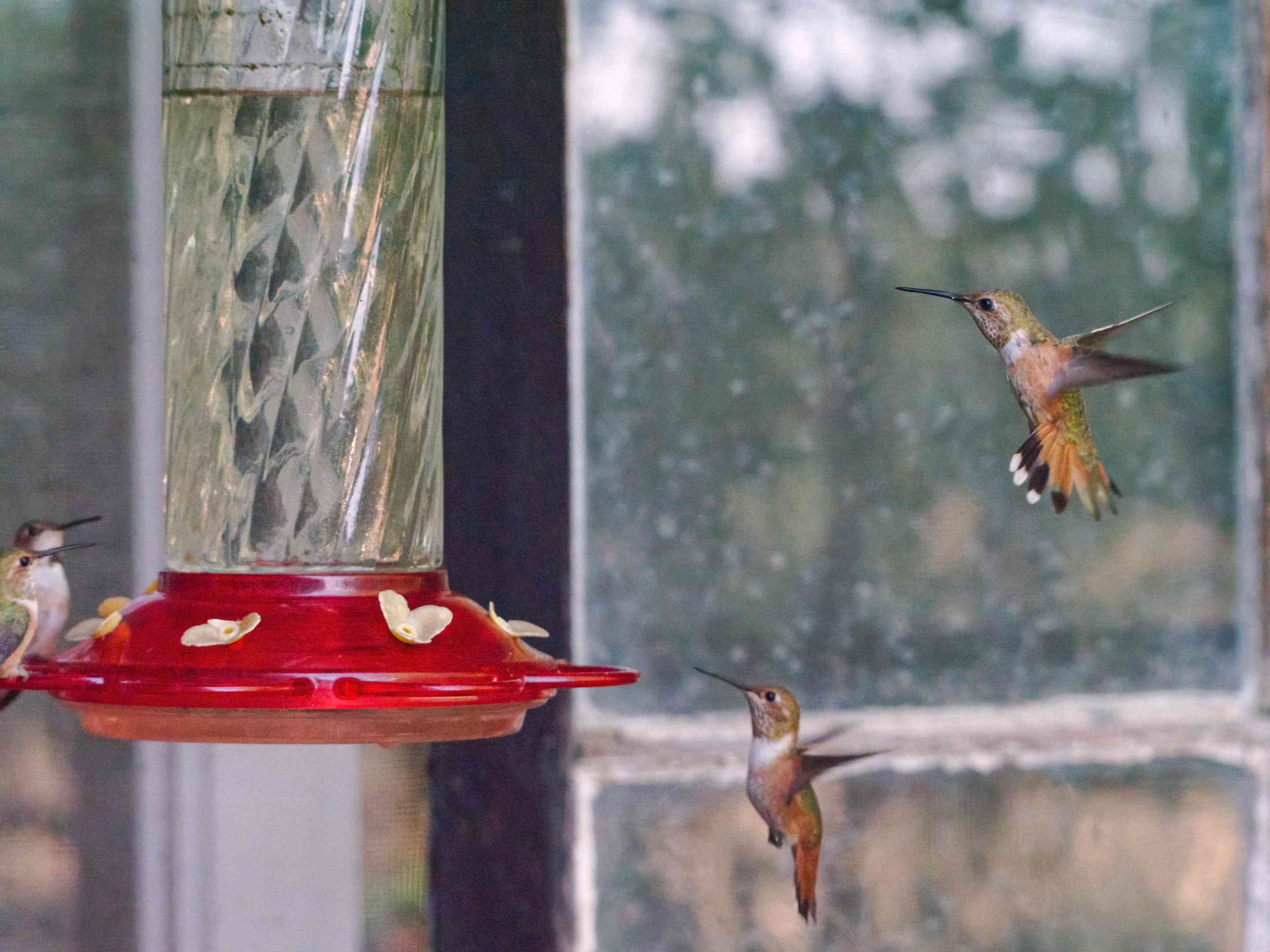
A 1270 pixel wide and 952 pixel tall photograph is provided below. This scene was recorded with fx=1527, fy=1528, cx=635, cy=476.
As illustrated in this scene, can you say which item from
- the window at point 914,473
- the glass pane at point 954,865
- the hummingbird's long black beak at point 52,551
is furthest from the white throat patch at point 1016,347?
the glass pane at point 954,865

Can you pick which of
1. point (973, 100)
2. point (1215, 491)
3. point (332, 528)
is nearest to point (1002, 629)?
point (1215, 491)

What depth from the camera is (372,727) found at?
2.94ft

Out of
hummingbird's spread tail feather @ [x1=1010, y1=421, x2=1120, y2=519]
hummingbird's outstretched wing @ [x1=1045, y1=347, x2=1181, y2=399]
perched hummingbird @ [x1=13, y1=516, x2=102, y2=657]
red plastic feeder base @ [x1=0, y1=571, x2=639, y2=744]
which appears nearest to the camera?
red plastic feeder base @ [x1=0, y1=571, x2=639, y2=744]

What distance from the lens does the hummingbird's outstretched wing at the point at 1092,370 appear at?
39.3 inches

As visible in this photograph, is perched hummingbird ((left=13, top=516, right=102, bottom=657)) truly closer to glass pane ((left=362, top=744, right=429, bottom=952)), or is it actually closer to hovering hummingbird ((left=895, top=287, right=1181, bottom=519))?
glass pane ((left=362, top=744, right=429, bottom=952))

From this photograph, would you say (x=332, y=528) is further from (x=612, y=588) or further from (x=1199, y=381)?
(x=1199, y=381)

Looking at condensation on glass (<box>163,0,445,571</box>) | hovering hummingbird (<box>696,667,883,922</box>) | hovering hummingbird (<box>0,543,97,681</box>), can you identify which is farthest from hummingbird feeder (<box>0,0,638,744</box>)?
hovering hummingbird (<box>696,667,883,922</box>)

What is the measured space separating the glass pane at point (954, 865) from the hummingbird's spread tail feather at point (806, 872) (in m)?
0.44

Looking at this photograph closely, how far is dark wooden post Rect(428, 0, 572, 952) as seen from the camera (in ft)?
5.98

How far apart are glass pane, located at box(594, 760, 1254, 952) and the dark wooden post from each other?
10cm

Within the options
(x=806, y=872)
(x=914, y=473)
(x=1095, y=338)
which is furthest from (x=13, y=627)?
(x=914, y=473)

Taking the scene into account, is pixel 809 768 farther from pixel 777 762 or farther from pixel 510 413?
pixel 510 413

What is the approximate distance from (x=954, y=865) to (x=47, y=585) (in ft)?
4.01

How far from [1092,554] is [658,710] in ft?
2.04
